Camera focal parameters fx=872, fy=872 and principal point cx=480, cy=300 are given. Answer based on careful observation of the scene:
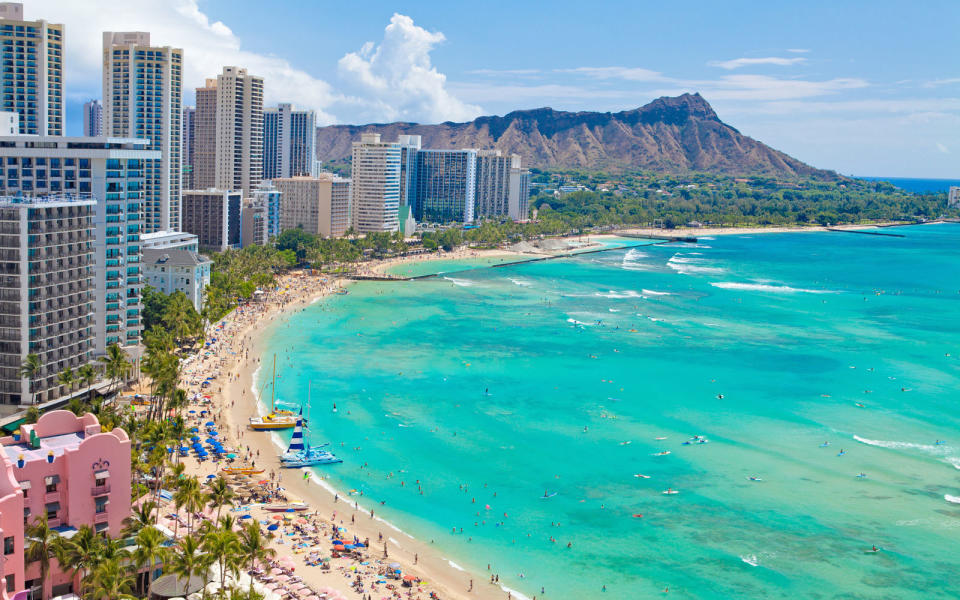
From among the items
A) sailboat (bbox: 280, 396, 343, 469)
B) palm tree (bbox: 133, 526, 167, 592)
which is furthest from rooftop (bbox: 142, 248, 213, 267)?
palm tree (bbox: 133, 526, 167, 592)

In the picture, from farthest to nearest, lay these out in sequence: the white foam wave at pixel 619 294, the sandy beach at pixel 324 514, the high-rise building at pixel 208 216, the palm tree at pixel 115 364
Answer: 1. the high-rise building at pixel 208 216
2. the white foam wave at pixel 619 294
3. the palm tree at pixel 115 364
4. the sandy beach at pixel 324 514

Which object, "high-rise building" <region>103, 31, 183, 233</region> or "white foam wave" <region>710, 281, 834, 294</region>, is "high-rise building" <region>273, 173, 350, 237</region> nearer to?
"high-rise building" <region>103, 31, 183, 233</region>

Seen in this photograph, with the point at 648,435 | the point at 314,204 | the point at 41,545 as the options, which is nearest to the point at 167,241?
the point at 648,435

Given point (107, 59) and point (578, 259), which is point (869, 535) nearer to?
point (107, 59)

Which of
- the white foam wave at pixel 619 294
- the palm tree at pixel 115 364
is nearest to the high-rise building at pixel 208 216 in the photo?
the white foam wave at pixel 619 294

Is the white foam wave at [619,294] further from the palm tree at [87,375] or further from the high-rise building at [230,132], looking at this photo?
the palm tree at [87,375]

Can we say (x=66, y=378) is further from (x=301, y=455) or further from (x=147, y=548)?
(x=147, y=548)
